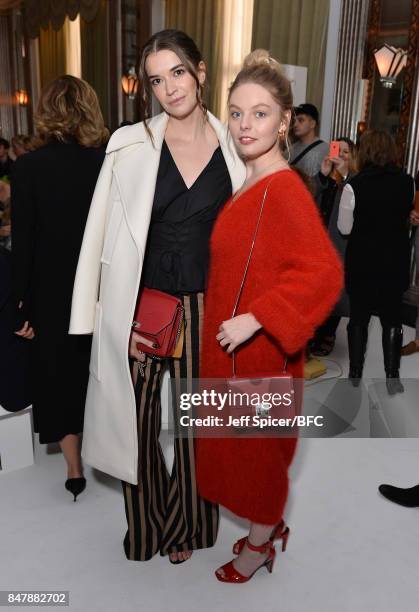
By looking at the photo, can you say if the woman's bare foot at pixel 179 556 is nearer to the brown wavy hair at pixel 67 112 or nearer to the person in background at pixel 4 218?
the brown wavy hair at pixel 67 112

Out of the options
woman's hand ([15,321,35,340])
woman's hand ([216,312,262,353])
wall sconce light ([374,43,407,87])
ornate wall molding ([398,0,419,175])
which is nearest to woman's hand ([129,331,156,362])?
woman's hand ([216,312,262,353])

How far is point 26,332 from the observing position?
7.14 ft

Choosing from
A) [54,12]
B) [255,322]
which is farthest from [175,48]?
[54,12]

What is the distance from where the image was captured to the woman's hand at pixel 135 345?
1.63 metres

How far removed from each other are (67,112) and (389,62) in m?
3.90

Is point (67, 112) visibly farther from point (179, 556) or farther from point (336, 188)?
point (336, 188)

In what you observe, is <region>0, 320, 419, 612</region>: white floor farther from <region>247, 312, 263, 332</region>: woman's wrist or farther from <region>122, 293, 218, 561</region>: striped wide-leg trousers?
<region>247, 312, 263, 332</region>: woman's wrist

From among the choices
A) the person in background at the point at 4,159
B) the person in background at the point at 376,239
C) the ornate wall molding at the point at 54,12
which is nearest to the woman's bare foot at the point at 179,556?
the person in background at the point at 376,239

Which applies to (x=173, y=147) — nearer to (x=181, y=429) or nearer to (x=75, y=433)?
(x=181, y=429)

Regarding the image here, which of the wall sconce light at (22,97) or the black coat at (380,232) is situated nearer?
the black coat at (380,232)

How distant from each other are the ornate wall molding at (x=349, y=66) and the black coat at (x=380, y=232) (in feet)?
8.44

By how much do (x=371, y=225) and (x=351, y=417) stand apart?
1092 mm

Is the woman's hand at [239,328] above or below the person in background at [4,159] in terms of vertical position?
below

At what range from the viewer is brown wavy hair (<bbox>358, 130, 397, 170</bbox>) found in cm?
293
